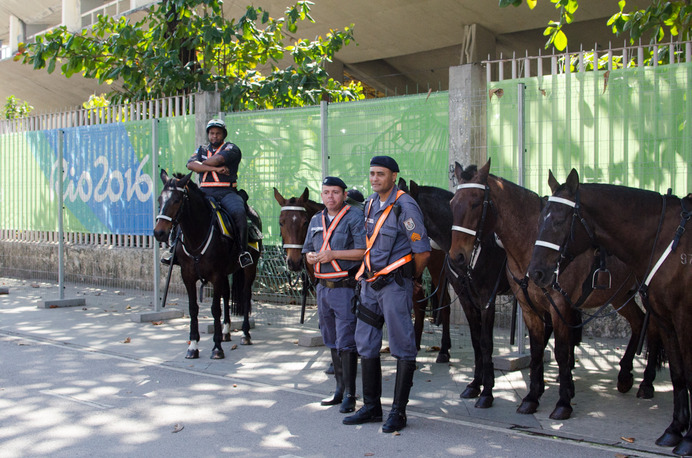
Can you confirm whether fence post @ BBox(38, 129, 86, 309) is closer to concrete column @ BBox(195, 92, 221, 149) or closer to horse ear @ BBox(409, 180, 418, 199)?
concrete column @ BBox(195, 92, 221, 149)

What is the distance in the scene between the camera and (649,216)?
5.35 metres

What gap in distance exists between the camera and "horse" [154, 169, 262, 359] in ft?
27.9

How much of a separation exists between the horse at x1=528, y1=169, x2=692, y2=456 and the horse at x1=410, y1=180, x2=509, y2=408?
4.22 ft

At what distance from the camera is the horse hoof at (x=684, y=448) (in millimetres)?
5020

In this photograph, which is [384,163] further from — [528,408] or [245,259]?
[245,259]

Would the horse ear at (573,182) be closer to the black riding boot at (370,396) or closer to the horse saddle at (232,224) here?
the black riding boot at (370,396)

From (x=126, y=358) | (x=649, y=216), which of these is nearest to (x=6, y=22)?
(x=126, y=358)

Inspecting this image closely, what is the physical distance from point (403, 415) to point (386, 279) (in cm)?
115

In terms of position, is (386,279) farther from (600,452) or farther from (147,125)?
(147,125)

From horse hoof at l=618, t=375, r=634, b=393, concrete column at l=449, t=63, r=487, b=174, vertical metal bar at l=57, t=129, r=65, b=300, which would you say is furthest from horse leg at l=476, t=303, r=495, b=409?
vertical metal bar at l=57, t=129, r=65, b=300

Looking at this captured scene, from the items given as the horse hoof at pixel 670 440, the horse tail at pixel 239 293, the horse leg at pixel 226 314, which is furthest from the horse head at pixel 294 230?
the horse hoof at pixel 670 440

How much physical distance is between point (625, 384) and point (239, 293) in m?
5.45

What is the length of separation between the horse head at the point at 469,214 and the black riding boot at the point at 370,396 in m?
1.15

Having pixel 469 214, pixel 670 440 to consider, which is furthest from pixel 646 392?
pixel 469 214
